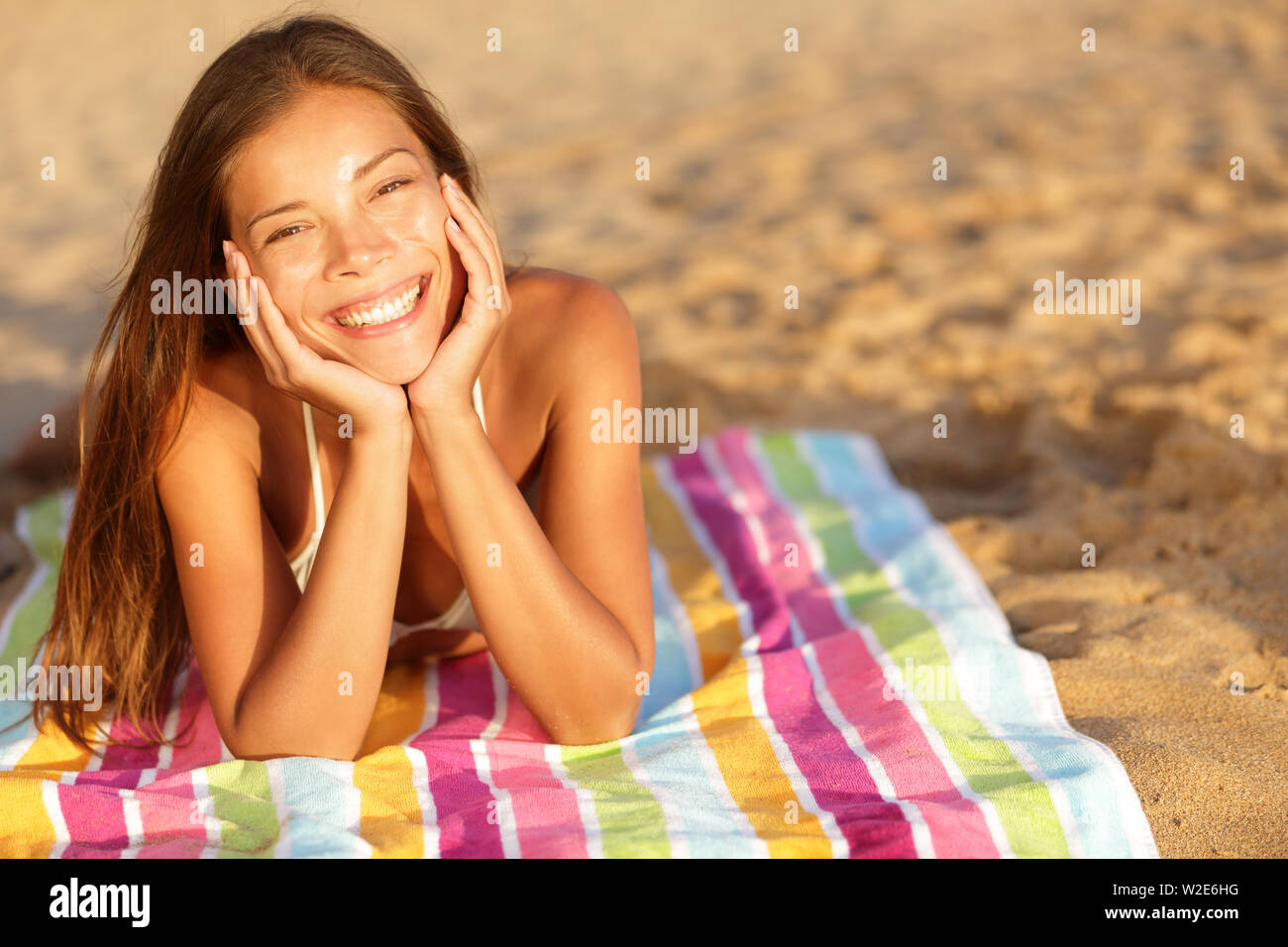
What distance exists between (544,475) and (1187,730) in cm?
132

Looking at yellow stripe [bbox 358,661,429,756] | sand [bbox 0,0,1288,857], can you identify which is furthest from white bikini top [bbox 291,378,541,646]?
sand [bbox 0,0,1288,857]

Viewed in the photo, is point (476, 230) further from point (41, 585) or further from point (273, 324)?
point (41, 585)

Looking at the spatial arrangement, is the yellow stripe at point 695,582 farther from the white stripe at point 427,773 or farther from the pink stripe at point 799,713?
the white stripe at point 427,773

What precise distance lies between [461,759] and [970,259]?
12.8ft

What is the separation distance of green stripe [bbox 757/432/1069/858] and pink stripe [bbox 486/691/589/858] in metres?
0.72

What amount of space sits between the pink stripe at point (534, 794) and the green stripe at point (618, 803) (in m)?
0.04

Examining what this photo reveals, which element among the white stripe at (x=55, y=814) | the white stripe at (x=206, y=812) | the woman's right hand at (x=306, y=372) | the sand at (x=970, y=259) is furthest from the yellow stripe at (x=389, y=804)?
the sand at (x=970, y=259)

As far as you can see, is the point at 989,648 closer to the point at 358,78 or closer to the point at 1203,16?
the point at 358,78

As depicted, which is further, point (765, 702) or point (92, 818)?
point (765, 702)

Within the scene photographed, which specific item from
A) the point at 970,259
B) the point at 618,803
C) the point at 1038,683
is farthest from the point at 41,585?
the point at 970,259

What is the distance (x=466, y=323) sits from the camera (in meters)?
2.17

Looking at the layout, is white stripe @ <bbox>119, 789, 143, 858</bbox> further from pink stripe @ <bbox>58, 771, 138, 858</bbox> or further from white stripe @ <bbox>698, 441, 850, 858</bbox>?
white stripe @ <bbox>698, 441, 850, 858</bbox>

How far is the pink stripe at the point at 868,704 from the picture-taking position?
1.98 m
